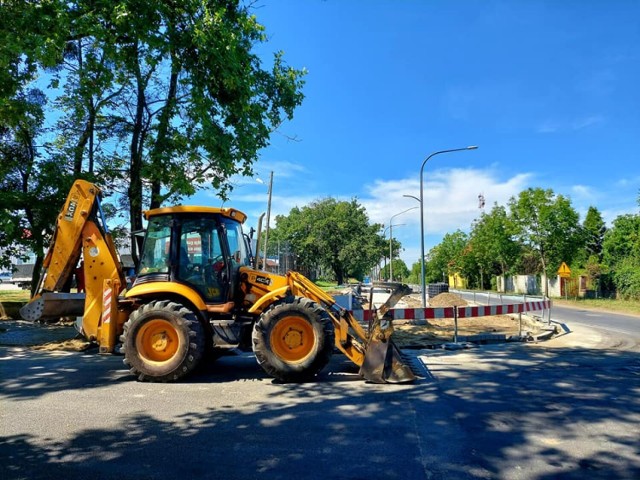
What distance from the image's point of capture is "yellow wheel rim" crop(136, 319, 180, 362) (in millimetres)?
7355

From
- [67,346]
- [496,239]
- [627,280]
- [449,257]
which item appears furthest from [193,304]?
[449,257]

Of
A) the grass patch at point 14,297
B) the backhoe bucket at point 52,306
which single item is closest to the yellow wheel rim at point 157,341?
the backhoe bucket at point 52,306

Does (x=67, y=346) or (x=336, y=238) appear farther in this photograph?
(x=336, y=238)

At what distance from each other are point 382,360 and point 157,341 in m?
3.61

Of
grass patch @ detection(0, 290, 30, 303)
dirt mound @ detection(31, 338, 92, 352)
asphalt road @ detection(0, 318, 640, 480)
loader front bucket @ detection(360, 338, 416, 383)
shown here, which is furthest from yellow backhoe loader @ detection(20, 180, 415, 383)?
grass patch @ detection(0, 290, 30, 303)

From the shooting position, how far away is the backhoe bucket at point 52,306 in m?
8.04

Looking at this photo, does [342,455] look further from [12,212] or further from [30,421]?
[12,212]

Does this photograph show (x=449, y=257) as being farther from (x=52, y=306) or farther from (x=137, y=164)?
(x=52, y=306)

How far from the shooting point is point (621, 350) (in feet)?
34.8

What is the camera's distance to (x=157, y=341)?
7418 millimetres

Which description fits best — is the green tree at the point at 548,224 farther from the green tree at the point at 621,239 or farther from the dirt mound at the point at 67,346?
the dirt mound at the point at 67,346

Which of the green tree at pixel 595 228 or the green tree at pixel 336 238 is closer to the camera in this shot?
the green tree at pixel 595 228

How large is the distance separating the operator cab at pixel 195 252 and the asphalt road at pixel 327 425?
1.57 metres

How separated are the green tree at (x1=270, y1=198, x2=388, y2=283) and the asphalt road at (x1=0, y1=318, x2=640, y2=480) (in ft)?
177
